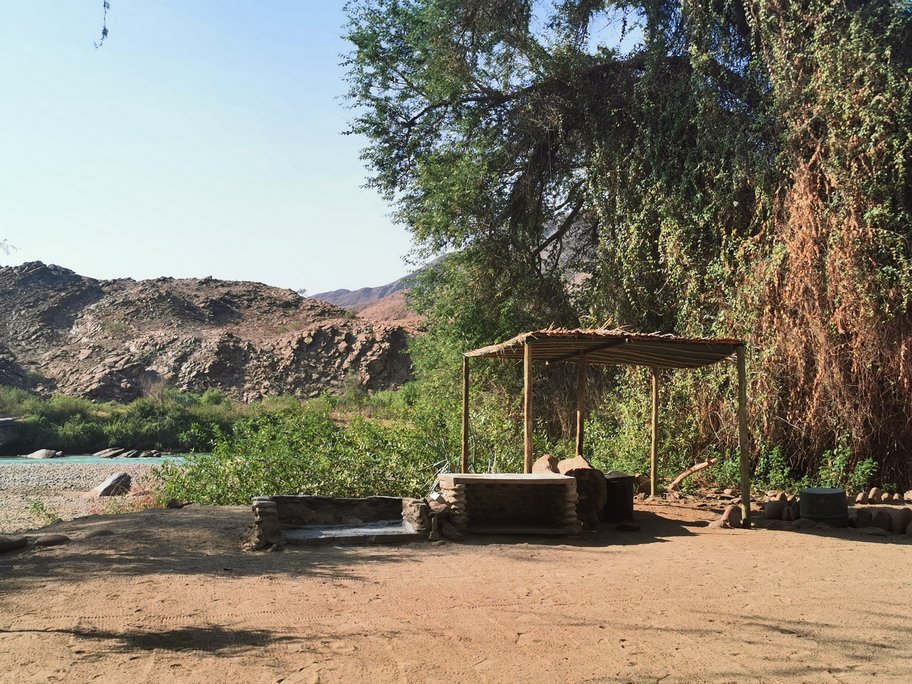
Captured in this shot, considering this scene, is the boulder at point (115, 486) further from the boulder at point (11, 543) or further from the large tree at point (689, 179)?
the boulder at point (11, 543)

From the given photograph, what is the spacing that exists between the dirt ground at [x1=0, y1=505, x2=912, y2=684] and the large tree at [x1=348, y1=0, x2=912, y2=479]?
402 cm

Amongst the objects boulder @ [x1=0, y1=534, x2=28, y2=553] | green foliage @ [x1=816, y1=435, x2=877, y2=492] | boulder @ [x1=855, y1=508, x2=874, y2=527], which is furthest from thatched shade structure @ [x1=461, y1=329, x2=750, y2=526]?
boulder @ [x1=0, y1=534, x2=28, y2=553]

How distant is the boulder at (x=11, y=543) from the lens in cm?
668

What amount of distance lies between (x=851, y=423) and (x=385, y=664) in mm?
8673

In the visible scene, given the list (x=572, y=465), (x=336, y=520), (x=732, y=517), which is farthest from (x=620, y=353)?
(x=336, y=520)

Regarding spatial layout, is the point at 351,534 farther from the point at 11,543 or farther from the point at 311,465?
the point at 11,543

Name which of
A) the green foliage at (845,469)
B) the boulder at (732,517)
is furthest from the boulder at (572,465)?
the green foliage at (845,469)

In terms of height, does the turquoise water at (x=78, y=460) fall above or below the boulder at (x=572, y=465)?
below

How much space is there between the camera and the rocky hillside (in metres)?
44.0

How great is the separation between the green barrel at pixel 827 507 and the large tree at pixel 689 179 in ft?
8.05

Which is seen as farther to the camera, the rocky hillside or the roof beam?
the rocky hillside

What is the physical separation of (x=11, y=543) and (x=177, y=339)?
4262cm

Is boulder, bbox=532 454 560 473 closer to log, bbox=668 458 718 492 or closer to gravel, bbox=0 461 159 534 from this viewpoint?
log, bbox=668 458 718 492

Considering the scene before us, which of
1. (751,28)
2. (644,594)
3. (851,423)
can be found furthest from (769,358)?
(644,594)
